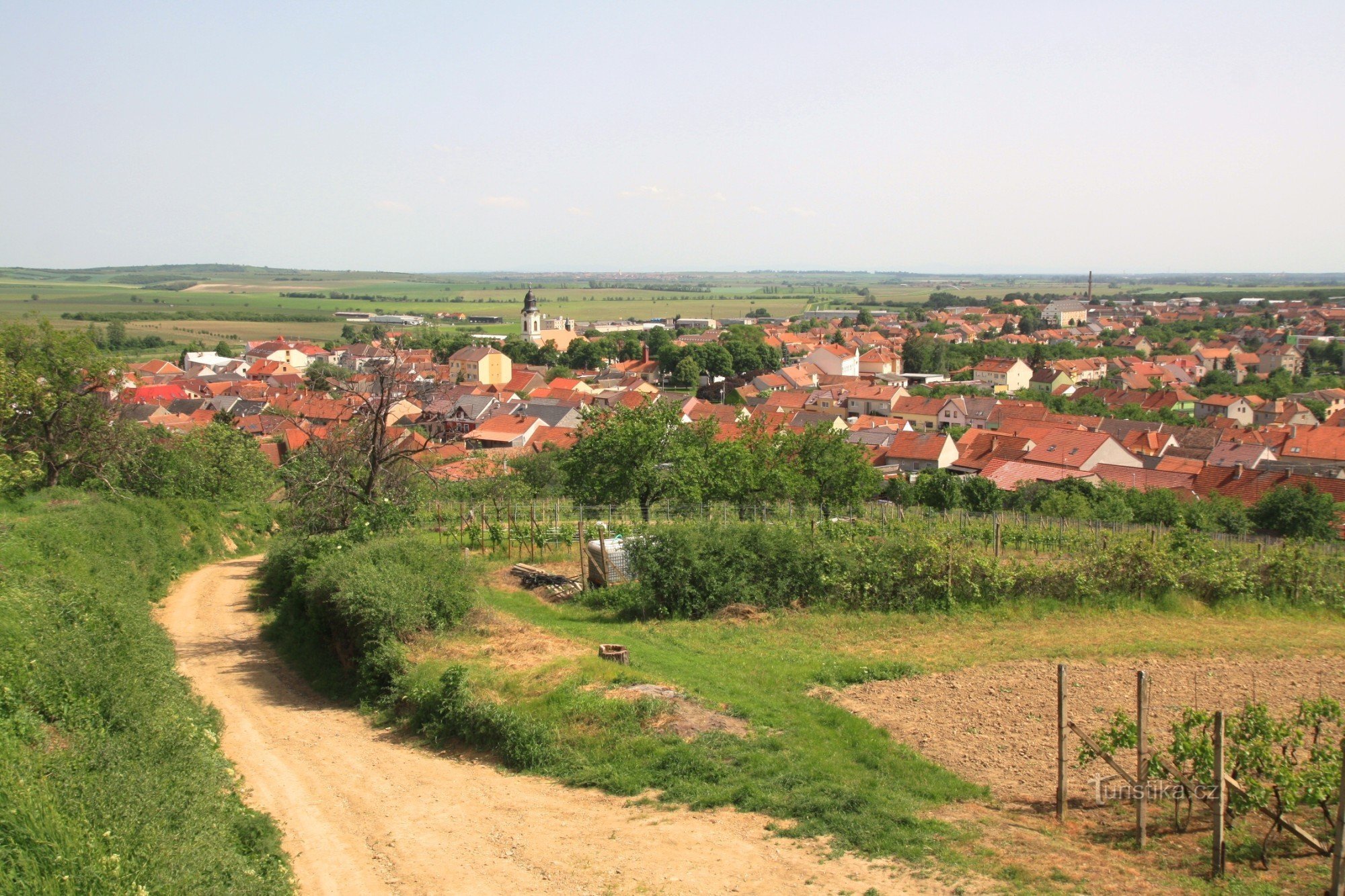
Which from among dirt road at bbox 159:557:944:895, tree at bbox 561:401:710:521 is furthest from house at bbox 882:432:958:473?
dirt road at bbox 159:557:944:895

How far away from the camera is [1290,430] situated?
55.8 metres

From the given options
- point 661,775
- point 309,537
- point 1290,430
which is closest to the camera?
point 661,775

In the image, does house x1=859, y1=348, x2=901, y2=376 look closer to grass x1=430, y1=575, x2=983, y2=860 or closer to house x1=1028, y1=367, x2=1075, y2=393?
house x1=1028, y1=367, x2=1075, y2=393

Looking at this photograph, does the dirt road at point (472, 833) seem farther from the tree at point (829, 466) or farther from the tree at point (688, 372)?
the tree at point (688, 372)

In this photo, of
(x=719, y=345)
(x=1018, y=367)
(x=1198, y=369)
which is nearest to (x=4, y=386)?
(x=719, y=345)

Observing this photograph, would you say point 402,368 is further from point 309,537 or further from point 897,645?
point 897,645

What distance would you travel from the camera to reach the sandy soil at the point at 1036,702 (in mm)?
9984

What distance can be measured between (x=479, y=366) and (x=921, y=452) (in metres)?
50.3

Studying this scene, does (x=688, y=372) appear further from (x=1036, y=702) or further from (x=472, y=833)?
(x=472, y=833)

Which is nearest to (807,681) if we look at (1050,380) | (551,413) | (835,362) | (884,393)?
(551,413)

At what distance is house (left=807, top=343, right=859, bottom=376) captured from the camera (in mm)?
103875

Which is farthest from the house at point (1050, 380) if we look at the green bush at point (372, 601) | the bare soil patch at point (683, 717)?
the bare soil patch at point (683, 717)

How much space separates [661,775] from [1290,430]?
2309 inches

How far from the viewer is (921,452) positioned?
177ft
